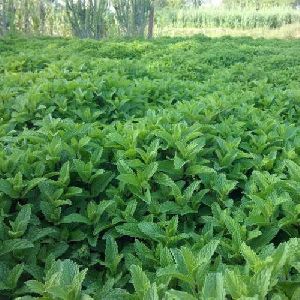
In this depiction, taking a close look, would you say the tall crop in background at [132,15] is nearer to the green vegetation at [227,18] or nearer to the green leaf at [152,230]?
the green vegetation at [227,18]

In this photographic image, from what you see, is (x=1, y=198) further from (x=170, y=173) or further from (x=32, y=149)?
(x=170, y=173)

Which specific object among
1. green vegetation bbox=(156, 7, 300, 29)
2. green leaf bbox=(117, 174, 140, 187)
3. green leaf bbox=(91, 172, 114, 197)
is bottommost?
green leaf bbox=(91, 172, 114, 197)

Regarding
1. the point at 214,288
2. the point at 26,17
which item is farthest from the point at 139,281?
the point at 26,17

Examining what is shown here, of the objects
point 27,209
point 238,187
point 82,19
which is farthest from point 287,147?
point 82,19

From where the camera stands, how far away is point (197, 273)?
1.40 metres

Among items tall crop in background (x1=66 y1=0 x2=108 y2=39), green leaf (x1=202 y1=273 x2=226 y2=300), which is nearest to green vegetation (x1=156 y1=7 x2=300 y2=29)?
tall crop in background (x1=66 y1=0 x2=108 y2=39)

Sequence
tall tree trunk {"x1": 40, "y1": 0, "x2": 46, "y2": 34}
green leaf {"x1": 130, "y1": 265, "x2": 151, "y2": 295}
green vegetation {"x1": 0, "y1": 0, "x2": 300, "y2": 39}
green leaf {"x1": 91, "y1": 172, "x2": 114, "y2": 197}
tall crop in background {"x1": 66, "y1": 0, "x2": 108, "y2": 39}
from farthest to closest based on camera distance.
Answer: tall crop in background {"x1": 66, "y1": 0, "x2": 108, "y2": 39}
tall tree trunk {"x1": 40, "y1": 0, "x2": 46, "y2": 34}
green vegetation {"x1": 0, "y1": 0, "x2": 300, "y2": 39}
green leaf {"x1": 91, "y1": 172, "x2": 114, "y2": 197}
green leaf {"x1": 130, "y1": 265, "x2": 151, "y2": 295}

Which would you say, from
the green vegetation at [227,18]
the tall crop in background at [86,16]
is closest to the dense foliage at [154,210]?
the tall crop in background at [86,16]

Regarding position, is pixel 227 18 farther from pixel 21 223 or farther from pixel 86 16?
pixel 21 223

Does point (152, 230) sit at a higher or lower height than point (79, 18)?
lower

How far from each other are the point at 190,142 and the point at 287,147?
1.92 feet

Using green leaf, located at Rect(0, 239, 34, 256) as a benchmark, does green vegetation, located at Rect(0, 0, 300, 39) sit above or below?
above

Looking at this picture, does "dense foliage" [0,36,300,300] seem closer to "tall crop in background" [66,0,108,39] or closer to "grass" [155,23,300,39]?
"tall crop in background" [66,0,108,39]

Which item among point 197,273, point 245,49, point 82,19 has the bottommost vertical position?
point 197,273
